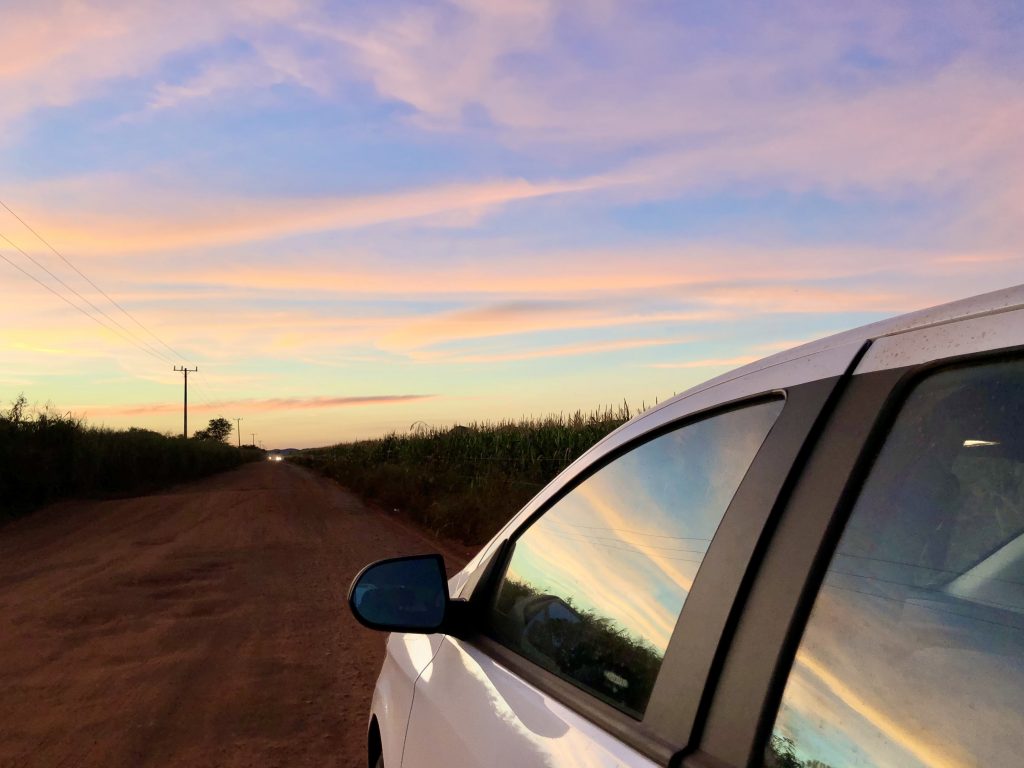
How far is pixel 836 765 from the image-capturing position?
1.06 metres

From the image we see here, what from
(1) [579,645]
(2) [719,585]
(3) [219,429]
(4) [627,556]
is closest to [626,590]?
(4) [627,556]

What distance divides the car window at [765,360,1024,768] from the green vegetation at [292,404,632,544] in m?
12.2

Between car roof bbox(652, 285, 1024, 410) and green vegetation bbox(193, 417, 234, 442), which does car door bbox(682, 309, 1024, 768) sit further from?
green vegetation bbox(193, 417, 234, 442)

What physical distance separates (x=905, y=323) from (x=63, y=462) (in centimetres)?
2414

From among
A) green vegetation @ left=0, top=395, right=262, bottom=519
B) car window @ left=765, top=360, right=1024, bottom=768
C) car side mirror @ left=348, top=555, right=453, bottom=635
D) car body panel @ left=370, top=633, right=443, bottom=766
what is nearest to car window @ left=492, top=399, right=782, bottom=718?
car side mirror @ left=348, top=555, right=453, bottom=635

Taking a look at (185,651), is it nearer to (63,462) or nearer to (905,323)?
(905,323)

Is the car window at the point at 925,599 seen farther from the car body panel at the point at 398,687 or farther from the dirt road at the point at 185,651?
the dirt road at the point at 185,651

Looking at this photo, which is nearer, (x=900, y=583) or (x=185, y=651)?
(x=900, y=583)

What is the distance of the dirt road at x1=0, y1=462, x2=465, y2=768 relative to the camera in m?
4.92

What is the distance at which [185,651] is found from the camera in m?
6.79

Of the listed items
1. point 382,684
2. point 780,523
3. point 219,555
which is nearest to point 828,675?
point 780,523

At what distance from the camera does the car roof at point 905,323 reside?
106cm

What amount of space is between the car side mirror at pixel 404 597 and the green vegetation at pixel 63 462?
57.4 feet

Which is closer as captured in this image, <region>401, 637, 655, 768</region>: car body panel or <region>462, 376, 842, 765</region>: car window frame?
<region>462, 376, 842, 765</region>: car window frame
